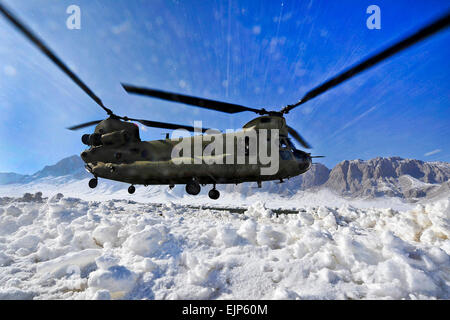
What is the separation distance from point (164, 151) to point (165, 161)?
0.95 meters

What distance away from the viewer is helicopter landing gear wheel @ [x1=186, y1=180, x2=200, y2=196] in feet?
28.6

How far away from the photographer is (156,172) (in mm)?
8820

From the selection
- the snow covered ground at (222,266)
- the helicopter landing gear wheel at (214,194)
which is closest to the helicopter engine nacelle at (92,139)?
the helicopter landing gear wheel at (214,194)

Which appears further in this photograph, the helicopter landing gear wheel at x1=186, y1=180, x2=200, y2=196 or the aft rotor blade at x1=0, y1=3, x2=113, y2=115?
the helicopter landing gear wheel at x1=186, y1=180, x2=200, y2=196

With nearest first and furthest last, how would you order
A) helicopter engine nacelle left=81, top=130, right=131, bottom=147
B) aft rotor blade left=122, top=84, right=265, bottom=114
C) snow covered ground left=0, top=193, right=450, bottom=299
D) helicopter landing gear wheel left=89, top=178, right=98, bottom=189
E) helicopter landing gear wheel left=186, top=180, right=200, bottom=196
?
snow covered ground left=0, top=193, right=450, bottom=299 < aft rotor blade left=122, top=84, right=265, bottom=114 < helicopter landing gear wheel left=186, top=180, right=200, bottom=196 < helicopter engine nacelle left=81, top=130, right=131, bottom=147 < helicopter landing gear wheel left=89, top=178, right=98, bottom=189

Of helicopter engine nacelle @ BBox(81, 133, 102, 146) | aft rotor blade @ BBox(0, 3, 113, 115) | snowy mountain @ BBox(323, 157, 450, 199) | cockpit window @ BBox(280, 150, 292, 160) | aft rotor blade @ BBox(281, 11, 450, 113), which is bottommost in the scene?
snowy mountain @ BBox(323, 157, 450, 199)

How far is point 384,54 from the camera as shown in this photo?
12.3ft

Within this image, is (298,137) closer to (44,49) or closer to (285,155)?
(285,155)

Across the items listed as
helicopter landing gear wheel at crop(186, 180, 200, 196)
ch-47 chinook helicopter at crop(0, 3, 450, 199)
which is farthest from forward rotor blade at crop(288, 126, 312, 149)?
helicopter landing gear wheel at crop(186, 180, 200, 196)

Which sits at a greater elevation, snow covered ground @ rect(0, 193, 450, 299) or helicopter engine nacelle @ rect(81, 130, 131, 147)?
helicopter engine nacelle @ rect(81, 130, 131, 147)

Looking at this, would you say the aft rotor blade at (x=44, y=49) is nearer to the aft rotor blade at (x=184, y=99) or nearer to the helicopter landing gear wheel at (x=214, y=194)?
the aft rotor blade at (x=184, y=99)

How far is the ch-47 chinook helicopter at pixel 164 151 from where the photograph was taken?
20.5 feet

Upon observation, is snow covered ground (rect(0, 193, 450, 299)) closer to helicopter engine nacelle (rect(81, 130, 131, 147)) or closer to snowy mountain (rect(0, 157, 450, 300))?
snowy mountain (rect(0, 157, 450, 300))
